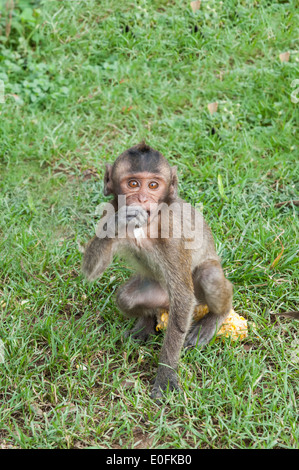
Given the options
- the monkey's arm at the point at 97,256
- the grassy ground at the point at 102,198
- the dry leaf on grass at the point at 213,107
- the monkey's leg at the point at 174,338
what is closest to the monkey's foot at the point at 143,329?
the grassy ground at the point at 102,198

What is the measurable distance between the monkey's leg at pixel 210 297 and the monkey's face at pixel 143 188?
91 centimetres

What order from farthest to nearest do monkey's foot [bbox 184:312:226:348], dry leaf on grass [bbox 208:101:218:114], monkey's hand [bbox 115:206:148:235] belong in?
dry leaf on grass [bbox 208:101:218:114] → monkey's foot [bbox 184:312:226:348] → monkey's hand [bbox 115:206:148:235]

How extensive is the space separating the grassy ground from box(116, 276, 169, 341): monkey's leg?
184mm

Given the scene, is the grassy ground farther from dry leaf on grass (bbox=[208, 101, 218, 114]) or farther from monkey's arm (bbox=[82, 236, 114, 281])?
monkey's arm (bbox=[82, 236, 114, 281])

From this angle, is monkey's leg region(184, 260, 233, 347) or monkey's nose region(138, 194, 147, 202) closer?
monkey's nose region(138, 194, 147, 202)

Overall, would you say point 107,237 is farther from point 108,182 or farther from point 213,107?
point 213,107

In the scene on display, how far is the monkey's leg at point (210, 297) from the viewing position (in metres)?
5.29

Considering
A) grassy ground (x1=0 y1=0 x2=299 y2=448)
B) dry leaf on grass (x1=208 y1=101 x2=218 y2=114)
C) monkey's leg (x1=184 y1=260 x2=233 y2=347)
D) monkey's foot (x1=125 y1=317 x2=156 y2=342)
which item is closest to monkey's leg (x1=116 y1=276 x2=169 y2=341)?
monkey's foot (x1=125 y1=317 x2=156 y2=342)

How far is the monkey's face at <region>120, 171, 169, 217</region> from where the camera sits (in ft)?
15.5

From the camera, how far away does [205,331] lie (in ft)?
18.1

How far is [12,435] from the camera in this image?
457 centimetres

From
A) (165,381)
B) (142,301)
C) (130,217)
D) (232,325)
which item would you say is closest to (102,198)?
(142,301)
